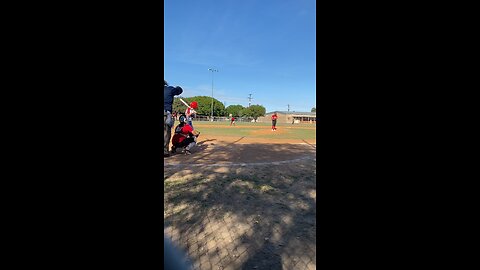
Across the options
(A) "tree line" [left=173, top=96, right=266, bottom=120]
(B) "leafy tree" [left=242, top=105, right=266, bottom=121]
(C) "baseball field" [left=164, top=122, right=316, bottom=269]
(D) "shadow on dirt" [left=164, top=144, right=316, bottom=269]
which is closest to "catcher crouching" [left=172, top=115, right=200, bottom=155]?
(C) "baseball field" [left=164, top=122, right=316, bottom=269]

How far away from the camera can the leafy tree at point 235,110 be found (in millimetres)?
102375

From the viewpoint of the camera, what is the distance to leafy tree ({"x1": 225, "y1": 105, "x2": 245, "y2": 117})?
102375 mm

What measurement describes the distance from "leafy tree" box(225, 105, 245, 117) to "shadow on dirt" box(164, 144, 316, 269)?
96.8 meters

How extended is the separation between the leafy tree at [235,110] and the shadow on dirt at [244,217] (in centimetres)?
9679

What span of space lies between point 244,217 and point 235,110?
339ft

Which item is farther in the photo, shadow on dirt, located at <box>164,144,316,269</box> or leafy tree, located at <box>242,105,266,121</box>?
leafy tree, located at <box>242,105,266,121</box>

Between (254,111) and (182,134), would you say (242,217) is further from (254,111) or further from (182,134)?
(254,111)

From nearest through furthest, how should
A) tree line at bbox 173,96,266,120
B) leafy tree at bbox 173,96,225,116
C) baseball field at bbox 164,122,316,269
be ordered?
baseball field at bbox 164,122,316,269 → leafy tree at bbox 173,96,225,116 → tree line at bbox 173,96,266,120

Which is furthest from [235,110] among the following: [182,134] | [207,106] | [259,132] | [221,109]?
[182,134]

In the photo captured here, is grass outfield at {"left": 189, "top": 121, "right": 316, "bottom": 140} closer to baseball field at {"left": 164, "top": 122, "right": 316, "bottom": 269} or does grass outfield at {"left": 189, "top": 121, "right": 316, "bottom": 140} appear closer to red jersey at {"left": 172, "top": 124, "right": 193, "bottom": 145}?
red jersey at {"left": 172, "top": 124, "right": 193, "bottom": 145}

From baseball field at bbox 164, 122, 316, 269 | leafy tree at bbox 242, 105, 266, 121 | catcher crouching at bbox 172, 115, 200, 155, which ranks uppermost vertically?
leafy tree at bbox 242, 105, 266, 121

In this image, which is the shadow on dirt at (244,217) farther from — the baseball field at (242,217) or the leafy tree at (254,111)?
the leafy tree at (254,111)
